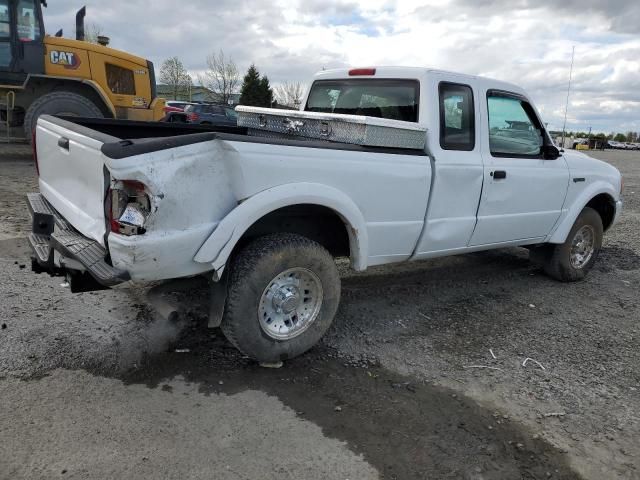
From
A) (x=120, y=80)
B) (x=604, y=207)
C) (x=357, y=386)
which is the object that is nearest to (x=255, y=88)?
(x=120, y=80)

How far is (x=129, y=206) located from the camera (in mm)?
2941

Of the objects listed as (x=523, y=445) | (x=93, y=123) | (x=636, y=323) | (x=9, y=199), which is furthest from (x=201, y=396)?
(x=9, y=199)

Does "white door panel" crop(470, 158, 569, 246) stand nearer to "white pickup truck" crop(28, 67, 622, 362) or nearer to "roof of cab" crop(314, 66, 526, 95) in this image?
"white pickup truck" crop(28, 67, 622, 362)

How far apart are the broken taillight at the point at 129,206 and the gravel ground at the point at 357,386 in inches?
40.7

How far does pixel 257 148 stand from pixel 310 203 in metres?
0.52

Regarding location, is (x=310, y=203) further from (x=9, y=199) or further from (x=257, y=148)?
(x=9, y=199)

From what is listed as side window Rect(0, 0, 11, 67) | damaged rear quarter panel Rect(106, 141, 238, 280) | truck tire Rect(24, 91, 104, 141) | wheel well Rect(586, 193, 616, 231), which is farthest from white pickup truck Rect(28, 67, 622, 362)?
side window Rect(0, 0, 11, 67)

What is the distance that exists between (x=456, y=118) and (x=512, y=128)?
2.89ft

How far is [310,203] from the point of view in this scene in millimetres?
3490

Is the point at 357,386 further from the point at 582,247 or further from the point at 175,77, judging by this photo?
the point at 175,77

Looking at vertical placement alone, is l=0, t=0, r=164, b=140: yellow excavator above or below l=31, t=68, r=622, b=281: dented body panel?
above

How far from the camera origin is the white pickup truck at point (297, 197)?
9.74 ft

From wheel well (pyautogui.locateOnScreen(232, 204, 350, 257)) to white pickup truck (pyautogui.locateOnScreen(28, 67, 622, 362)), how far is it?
0.01 m

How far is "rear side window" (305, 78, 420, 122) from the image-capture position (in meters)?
4.46
